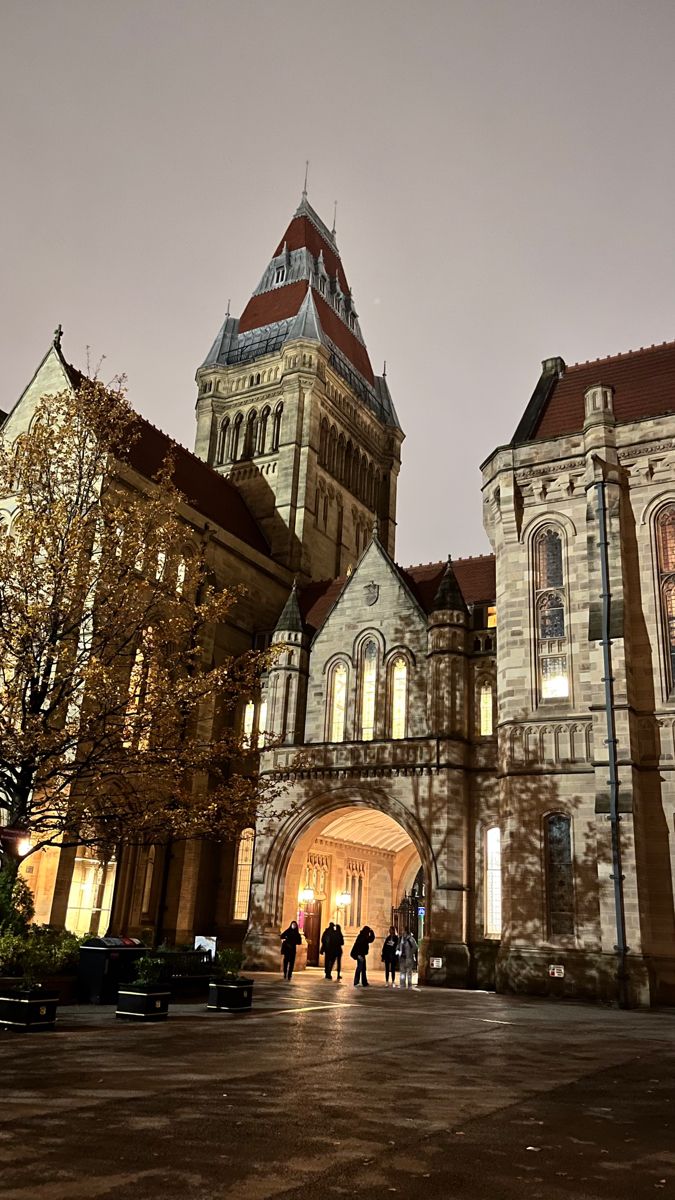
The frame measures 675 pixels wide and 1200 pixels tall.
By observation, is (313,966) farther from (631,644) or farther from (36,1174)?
(36,1174)

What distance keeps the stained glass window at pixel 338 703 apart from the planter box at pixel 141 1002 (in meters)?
17.5

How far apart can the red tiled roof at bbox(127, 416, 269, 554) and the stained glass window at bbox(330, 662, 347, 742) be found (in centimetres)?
1000

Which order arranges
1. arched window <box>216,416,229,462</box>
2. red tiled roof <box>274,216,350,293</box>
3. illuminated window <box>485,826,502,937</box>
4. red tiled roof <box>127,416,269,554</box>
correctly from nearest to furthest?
illuminated window <box>485,826,502,937</box>, red tiled roof <box>127,416,269,554</box>, arched window <box>216,416,229,462</box>, red tiled roof <box>274,216,350,293</box>

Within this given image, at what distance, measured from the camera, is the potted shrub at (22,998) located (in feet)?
42.1

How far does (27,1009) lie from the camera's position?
12812 millimetres

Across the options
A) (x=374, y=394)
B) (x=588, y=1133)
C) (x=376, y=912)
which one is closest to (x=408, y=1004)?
(x=588, y=1133)

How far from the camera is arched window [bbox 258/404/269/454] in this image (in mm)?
50594

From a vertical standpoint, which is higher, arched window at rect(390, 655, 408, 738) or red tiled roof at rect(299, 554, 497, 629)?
red tiled roof at rect(299, 554, 497, 629)

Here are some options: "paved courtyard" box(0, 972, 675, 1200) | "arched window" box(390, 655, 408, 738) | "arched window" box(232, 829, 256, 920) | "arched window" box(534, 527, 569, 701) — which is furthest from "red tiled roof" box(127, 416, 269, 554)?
"paved courtyard" box(0, 972, 675, 1200)

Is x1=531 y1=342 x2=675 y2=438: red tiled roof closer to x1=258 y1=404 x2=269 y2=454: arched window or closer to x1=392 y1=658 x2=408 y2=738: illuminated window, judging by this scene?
x1=392 y1=658 x2=408 y2=738: illuminated window

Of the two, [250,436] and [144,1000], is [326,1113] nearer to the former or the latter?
[144,1000]

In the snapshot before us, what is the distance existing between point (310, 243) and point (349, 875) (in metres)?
43.0

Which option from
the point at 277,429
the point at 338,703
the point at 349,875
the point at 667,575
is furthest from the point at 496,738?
the point at 277,429

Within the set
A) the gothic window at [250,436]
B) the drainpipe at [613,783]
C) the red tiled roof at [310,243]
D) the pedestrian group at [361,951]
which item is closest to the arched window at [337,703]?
the pedestrian group at [361,951]
